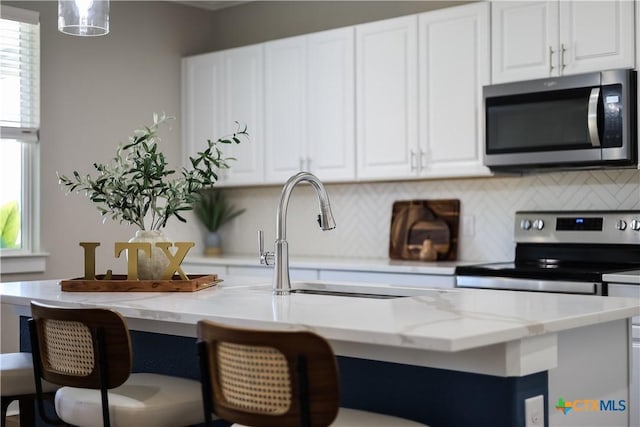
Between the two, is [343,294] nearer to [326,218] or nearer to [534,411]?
[326,218]

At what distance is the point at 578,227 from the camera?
13.7ft

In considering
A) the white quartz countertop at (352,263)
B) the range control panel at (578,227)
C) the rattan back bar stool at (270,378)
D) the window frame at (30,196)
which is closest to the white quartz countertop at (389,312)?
the rattan back bar stool at (270,378)

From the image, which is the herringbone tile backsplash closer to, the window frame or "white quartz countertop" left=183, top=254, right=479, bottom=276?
"white quartz countertop" left=183, top=254, right=479, bottom=276

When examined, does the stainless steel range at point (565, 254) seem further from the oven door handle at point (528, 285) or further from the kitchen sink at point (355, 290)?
the kitchen sink at point (355, 290)

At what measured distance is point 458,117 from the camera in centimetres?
439

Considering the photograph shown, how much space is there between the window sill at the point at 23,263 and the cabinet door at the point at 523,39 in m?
2.81

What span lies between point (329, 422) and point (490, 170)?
275 cm

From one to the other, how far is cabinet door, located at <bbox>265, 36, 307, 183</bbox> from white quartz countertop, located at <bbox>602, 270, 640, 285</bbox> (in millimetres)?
2142

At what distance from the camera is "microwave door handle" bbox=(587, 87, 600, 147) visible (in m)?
3.81

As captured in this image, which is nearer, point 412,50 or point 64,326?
point 64,326

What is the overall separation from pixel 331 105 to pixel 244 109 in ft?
2.39

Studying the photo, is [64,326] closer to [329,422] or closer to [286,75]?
[329,422]

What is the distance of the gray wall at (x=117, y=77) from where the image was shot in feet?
16.7

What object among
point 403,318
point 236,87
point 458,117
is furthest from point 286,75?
point 403,318
